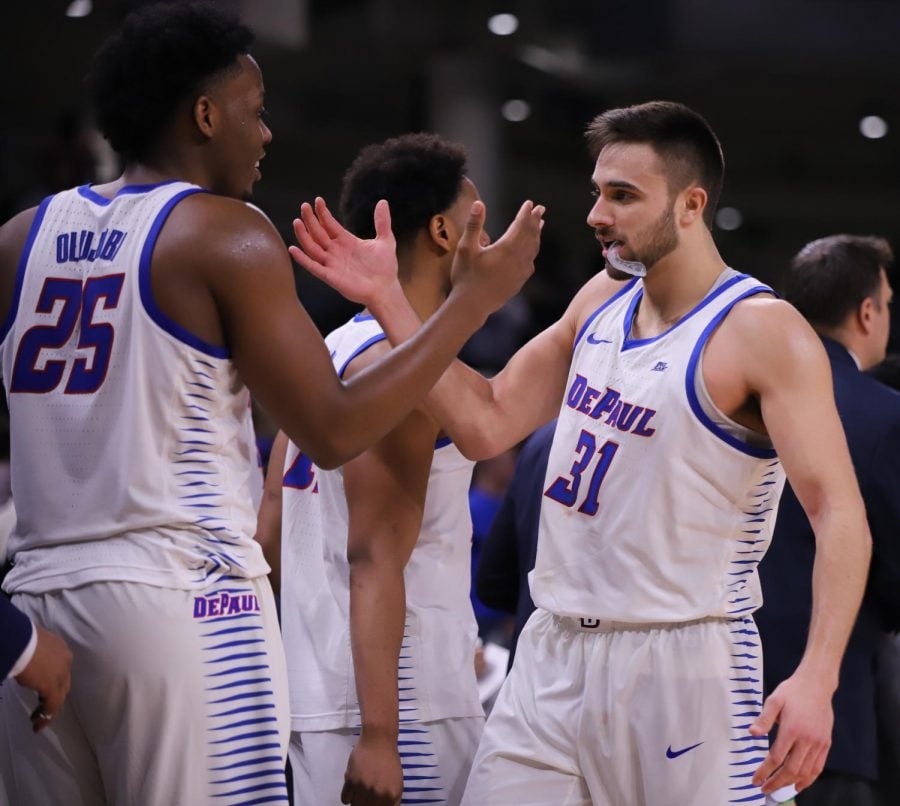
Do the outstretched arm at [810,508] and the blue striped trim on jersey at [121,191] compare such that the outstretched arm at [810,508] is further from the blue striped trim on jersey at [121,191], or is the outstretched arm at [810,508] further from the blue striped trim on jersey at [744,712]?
the blue striped trim on jersey at [121,191]

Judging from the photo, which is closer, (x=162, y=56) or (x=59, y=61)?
(x=162, y=56)

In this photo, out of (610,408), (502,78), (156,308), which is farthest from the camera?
(502,78)

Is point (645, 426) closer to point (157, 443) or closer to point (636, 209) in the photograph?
point (636, 209)

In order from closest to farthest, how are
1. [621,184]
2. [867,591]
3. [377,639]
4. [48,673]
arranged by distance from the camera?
1. [48,673]
2. [377,639]
3. [621,184]
4. [867,591]

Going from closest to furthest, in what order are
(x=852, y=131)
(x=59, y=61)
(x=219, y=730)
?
(x=219, y=730), (x=59, y=61), (x=852, y=131)

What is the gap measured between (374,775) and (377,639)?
26 cm

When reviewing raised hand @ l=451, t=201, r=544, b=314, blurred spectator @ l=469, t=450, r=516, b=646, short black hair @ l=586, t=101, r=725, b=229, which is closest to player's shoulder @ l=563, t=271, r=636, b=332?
short black hair @ l=586, t=101, r=725, b=229

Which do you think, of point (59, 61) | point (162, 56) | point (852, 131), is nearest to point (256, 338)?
point (162, 56)

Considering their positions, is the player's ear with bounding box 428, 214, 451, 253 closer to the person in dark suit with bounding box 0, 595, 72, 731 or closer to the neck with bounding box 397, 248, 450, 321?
the neck with bounding box 397, 248, 450, 321

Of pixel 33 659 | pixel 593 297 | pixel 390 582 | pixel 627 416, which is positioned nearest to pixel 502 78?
pixel 593 297

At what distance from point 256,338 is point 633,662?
1.11 m

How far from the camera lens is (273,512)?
343 centimetres

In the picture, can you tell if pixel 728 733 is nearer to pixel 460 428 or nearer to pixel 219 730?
pixel 460 428

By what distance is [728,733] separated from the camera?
2.76 metres
